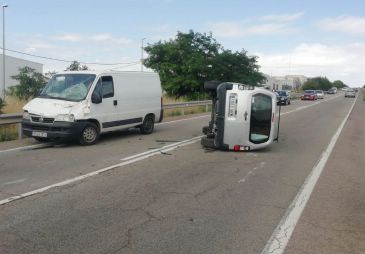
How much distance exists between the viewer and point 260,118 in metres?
11.6

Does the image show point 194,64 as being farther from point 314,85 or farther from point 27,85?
point 314,85

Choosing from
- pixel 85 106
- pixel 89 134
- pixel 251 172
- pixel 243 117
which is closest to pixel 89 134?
pixel 89 134

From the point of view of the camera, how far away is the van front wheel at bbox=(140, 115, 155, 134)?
15078 mm

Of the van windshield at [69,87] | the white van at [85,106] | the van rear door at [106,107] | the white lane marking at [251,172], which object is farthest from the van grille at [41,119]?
the white lane marking at [251,172]

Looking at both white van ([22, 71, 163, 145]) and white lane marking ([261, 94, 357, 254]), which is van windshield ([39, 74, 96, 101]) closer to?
white van ([22, 71, 163, 145])

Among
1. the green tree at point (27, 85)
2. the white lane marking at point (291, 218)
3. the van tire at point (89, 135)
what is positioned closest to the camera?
the white lane marking at point (291, 218)

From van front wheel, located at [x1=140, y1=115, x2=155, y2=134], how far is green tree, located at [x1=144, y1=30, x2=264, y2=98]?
27.2 meters

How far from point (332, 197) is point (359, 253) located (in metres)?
2.48

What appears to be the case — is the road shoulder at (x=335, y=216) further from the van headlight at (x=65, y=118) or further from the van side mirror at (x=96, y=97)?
the van headlight at (x=65, y=118)

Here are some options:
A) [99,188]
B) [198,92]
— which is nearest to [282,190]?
[99,188]

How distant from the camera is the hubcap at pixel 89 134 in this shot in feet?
39.9

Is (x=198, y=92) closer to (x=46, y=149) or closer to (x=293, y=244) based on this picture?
(x=46, y=149)

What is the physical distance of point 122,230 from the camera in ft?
17.3

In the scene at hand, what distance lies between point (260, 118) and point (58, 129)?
512cm
